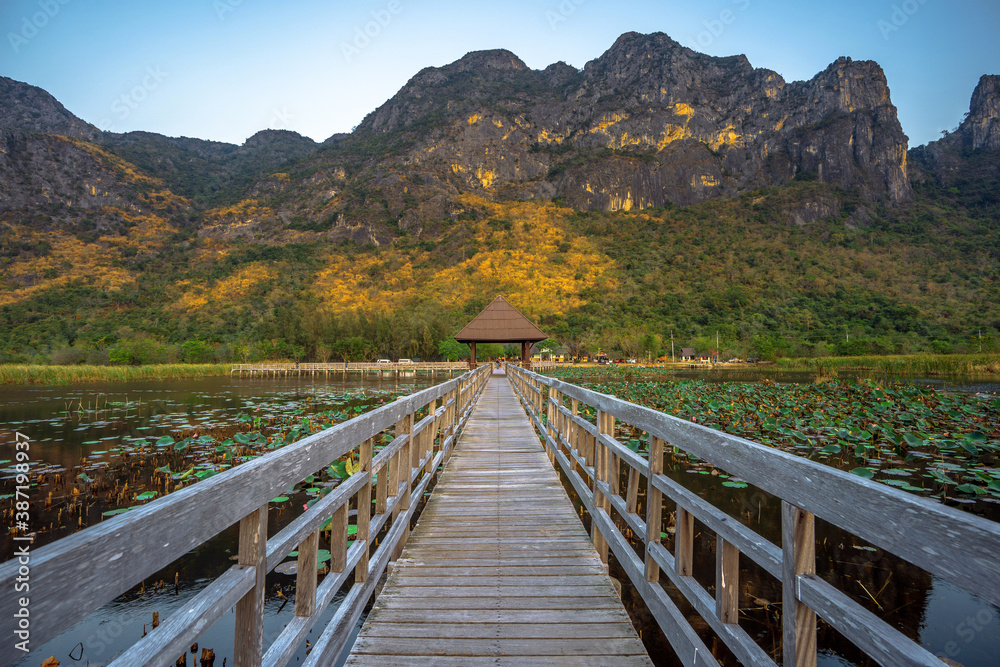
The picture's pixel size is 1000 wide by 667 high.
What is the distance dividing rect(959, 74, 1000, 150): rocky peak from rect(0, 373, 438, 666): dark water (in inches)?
5852

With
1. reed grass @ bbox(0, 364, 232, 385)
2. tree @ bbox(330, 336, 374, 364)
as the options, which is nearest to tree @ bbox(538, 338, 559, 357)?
tree @ bbox(330, 336, 374, 364)

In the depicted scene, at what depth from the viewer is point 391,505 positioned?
2756mm

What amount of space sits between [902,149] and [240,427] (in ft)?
394

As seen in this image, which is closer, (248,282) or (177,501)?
(177,501)

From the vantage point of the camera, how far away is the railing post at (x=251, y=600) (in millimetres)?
1146

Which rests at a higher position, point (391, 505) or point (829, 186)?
point (829, 186)

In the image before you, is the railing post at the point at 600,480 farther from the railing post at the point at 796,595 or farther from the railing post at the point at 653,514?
the railing post at the point at 796,595

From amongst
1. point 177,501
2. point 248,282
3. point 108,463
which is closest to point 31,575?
point 177,501

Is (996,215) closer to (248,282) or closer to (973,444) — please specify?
(973,444)

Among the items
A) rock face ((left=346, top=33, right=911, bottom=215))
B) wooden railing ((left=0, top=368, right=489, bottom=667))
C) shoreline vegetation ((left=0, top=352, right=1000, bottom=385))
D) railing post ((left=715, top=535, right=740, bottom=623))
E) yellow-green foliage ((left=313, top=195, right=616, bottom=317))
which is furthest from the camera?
rock face ((left=346, top=33, right=911, bottom=215))

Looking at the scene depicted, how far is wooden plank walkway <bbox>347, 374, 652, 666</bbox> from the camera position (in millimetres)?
1995

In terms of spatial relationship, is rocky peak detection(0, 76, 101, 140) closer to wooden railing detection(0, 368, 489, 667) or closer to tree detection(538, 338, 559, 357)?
tree detection(538, 338, 559, 357)

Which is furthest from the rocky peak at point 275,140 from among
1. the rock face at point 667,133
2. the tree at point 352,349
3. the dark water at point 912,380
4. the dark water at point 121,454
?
the dark water at point 912,380

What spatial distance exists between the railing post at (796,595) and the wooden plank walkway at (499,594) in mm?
990
